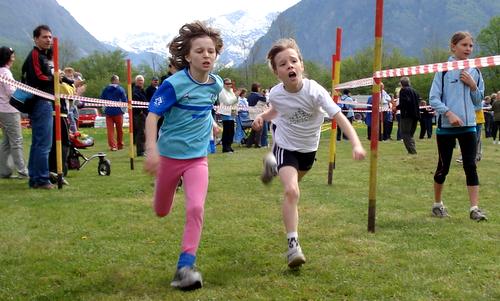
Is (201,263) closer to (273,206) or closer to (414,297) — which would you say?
(414,297)

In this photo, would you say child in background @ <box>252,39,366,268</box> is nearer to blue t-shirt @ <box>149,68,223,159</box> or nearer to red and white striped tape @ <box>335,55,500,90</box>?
blue t-shirt @ <box>149,68,223,159</box>

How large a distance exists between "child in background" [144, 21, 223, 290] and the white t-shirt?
A: 590mm

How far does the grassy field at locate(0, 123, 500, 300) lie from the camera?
405 centimetres

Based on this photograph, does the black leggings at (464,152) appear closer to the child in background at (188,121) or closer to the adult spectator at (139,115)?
the child in background at (188,121)

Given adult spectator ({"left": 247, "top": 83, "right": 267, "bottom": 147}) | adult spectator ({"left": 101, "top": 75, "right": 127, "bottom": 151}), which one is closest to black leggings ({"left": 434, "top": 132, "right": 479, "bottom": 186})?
adult spectator ({"left": 247, "top": 83, "right": 267, "bottom": 147})

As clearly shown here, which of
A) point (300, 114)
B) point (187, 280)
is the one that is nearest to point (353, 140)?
point (300, 114)

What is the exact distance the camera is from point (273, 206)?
7.12 m

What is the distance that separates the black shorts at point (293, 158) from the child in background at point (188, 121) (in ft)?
2.24

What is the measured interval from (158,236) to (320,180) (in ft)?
Answer: 14.6

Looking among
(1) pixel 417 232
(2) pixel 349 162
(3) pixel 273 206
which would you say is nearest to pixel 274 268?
(1) pixel 417 232

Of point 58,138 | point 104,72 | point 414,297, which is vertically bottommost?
point 414,297

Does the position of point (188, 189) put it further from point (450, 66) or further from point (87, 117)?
point (87, 117)

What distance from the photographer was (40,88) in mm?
8305

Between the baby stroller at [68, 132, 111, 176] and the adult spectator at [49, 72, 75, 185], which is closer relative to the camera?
the adult spectator at [49, 72, 75, 185]
